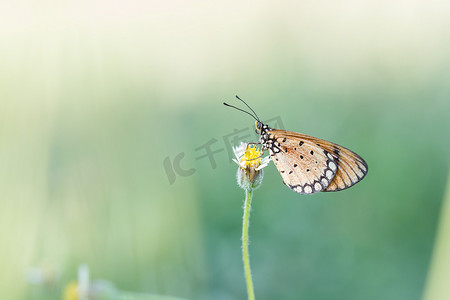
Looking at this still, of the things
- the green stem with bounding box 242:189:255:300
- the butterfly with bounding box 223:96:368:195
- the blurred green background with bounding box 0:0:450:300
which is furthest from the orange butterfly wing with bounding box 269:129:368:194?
the blurred green background with bounding box 0:0:450:300

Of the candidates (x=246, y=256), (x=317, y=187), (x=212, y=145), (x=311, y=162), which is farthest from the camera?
(x=212, y=145)

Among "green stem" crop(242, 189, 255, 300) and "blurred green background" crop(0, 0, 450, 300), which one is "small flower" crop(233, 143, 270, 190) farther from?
"blurred green background" crop(0, 0, 450, 300)

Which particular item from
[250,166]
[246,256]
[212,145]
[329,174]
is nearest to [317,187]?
[329,174]

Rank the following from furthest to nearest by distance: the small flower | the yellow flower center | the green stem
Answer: the yellow flower center < the small flower < the green stem

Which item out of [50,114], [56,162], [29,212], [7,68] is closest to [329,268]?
[29,212]

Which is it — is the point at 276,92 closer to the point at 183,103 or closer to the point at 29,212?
the point at 183,103

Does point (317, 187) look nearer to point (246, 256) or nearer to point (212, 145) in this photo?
point (246, 256)

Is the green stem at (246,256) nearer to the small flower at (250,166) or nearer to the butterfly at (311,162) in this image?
the small flower at (250,166)
